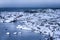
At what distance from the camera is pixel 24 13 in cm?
131

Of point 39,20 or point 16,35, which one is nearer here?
point 16,35

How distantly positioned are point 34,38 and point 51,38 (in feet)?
0.37

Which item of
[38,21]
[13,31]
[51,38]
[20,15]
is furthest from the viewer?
[20,15]

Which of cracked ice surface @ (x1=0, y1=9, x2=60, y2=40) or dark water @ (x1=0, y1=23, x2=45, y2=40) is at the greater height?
cracked ice surface @ (x1=0, y1=9, x2=60, y2=40)

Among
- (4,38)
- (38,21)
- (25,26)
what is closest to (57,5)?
(38,21)

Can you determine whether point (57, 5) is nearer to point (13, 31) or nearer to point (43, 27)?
point (43, 27)

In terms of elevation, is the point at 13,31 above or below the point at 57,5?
below

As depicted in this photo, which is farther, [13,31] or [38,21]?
[38,21]

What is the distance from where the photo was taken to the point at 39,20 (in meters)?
1.19

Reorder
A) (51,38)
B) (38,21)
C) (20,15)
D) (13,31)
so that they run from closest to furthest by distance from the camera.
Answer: (51,38) → (13,31) → (38,21) → (20,15)

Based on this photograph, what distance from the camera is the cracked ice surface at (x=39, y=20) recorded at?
104 centimetres

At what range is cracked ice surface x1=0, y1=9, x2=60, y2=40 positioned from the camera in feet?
3.40

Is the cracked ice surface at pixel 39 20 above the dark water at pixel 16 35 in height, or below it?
above

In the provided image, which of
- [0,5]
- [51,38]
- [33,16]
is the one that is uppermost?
[0,5]
